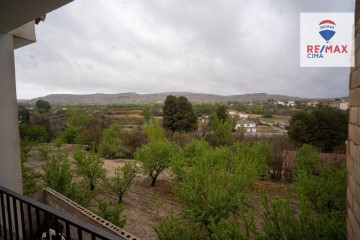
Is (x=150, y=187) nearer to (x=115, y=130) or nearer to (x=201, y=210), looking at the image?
(x=201, y=210)

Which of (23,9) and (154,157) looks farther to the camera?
(154,157)

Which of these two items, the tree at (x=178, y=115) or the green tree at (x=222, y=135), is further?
the tree at (x=178, y=115)

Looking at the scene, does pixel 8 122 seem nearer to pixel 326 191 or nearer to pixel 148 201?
pixel 326 191

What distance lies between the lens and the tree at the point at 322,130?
858 inches

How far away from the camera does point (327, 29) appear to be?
8.59 meters

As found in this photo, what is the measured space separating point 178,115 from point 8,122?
27647 mm

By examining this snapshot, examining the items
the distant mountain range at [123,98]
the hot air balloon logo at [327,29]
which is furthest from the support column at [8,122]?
the distant mountain range at [123,98]

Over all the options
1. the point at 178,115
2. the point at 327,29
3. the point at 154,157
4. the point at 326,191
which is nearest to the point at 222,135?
the point at 178,115

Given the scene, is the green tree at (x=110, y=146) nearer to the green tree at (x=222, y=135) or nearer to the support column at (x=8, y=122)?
the green tree at (x=222, y=135)

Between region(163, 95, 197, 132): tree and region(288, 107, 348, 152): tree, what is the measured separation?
12284 millimetres

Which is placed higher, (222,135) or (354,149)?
(354,149)

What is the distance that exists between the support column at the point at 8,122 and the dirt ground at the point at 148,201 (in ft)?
14.7

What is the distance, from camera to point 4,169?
123 inches

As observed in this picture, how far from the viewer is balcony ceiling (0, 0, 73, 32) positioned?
235cm
